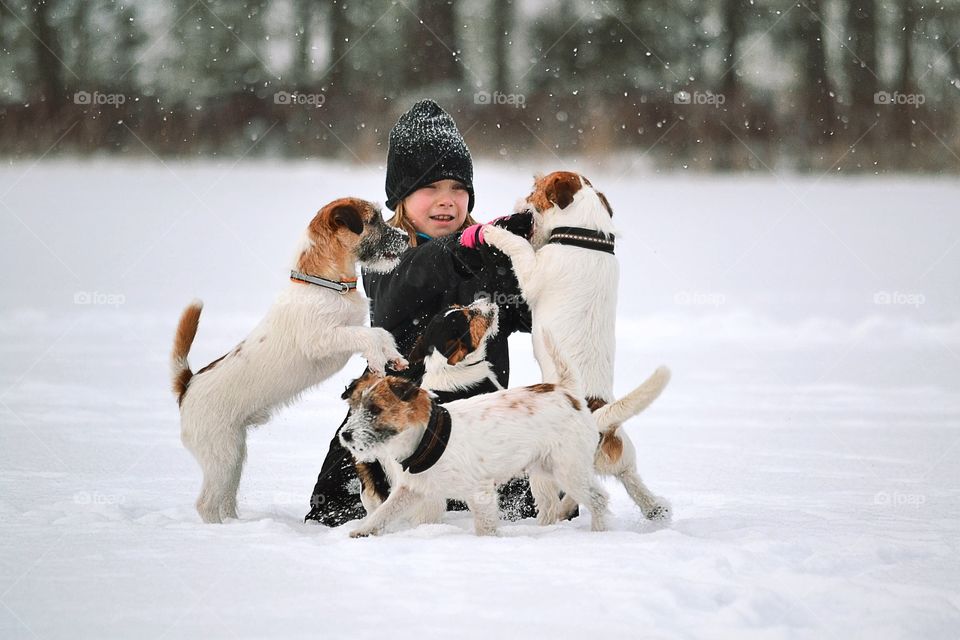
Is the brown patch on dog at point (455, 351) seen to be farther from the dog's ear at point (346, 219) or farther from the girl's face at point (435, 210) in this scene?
the girl's face at point (435, 210)

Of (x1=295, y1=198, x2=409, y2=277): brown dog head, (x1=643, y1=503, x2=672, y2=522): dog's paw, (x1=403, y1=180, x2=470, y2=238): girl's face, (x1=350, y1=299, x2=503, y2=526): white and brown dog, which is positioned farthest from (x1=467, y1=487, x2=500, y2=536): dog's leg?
(x1=403, y1=180, x2=470, y2=238): girl's face

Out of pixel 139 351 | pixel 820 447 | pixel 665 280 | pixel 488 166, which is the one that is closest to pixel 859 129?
pixel 665 280

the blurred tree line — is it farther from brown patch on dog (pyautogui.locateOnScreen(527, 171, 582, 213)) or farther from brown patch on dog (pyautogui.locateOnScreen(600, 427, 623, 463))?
brown patch on dog (pyautogui.locateOnScreen(600, 427, 623, 463))

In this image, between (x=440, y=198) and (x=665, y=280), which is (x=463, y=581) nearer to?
(x=440, y=198)

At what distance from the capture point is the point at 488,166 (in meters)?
12.2

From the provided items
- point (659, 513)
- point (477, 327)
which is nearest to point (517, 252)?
point (477, 327)

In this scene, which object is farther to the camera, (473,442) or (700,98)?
Result: (700,98)

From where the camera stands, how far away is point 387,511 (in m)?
3.83

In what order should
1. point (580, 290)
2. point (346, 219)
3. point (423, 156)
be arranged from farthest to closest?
point (423, 156) → point (580, 290) → point (346, 219)

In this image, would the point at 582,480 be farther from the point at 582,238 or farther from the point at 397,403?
the point at 582,238

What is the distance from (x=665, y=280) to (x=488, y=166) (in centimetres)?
246

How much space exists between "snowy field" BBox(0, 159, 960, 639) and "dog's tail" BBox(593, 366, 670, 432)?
1.42 feet

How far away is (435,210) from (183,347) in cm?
143

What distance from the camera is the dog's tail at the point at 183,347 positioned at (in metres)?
4.25
